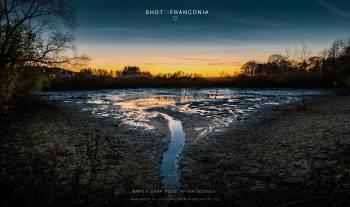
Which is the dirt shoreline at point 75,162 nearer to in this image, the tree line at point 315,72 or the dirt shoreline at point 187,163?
the dirt shoreline at point 187,163

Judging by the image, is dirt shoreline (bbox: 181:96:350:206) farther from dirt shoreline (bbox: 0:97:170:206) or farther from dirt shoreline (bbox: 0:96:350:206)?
dirt shoreline (bbox: 0:97:170:206)

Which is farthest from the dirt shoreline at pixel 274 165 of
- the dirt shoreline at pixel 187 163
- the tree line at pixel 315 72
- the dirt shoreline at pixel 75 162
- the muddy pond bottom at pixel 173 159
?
the tree line at pixel 315 72

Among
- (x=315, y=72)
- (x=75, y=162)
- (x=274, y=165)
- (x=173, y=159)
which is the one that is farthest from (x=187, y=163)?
(x=315, y=72)

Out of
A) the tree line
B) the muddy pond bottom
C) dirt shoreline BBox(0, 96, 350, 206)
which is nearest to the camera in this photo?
dirt shoreline BBox(0, 96, 350, 206)

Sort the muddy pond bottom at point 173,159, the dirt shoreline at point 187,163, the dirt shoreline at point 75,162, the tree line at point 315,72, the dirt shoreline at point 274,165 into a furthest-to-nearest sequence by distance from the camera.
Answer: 1. the tree line at point 315,72
2. the muddy pond bottom at point 173,159
3. the dirt shoreline at point 274,165
4. the dirt shoreline at point 187,163
5. the dirt shoreline at point 75,162

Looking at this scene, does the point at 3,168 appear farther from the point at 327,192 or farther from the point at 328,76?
the point at 328,76

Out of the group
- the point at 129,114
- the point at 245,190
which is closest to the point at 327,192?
the point at 245,190

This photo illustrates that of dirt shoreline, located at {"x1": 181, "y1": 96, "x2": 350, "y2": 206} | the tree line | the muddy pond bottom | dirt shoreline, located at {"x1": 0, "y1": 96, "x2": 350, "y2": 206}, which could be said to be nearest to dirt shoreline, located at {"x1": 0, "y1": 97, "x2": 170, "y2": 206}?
dirt shoreline, located at {"x1": 0, "y1": 96, "x2": 350, "y2": 206}
